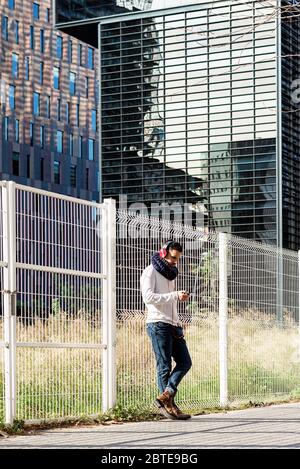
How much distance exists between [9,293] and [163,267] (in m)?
2.19

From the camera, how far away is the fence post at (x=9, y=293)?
989 cm

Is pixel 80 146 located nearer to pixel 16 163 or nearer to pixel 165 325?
pixel 16 163

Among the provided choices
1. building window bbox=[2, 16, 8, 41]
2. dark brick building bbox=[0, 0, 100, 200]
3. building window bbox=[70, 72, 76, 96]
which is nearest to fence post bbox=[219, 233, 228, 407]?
dark brick building bbox=[0, 0, 100, 200]

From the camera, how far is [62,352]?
10.8 meters

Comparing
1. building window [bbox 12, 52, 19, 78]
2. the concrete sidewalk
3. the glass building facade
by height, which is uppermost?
building window [bbox 12, 52, 19, 78]

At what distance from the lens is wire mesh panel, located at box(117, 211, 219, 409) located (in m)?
12.0

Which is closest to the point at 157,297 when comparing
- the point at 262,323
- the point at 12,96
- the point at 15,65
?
the point at 262,323

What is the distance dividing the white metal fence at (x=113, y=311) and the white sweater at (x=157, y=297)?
1.28ft

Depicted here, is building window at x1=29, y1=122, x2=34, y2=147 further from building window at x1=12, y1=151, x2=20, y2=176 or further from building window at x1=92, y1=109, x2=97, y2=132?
building window at x1=92, y1=109, x2=97, y2=132

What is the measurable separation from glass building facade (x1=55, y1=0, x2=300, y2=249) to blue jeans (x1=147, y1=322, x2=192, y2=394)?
143 ft

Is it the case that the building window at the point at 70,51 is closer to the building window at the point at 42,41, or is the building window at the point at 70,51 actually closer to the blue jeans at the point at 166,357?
the building window at the point at 42,41

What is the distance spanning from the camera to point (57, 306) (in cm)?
1062

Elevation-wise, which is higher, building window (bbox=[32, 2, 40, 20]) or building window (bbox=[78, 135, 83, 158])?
building window (bbox=[32, 2, 40, 20])

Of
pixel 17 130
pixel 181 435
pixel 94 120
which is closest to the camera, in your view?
pixel 181 435
